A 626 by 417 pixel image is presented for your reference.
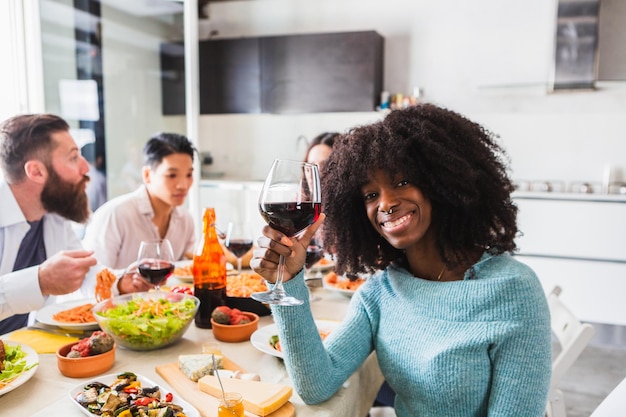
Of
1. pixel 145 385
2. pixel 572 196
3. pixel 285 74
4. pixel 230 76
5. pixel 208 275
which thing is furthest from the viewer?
pixel 230 76

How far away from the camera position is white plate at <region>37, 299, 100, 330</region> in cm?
136

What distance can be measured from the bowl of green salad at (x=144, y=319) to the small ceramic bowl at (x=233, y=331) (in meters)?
0.09

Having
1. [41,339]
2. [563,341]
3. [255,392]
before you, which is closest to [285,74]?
[563,341]

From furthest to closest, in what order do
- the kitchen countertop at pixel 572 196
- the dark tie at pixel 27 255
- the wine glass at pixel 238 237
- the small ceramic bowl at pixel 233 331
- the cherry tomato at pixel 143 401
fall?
the kitchen countertop at pixel 572 196 → the dark tie at pixel 27 255 → the wine glass at pixel 238 237 → the small ceramic bowl at pixel 233 331 → the cherry tomato at pixel 143 401

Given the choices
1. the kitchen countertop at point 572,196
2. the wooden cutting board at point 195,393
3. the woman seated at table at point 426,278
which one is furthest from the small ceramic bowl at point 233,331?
the kitchen countertop at point 572,196

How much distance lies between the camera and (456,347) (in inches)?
40.6

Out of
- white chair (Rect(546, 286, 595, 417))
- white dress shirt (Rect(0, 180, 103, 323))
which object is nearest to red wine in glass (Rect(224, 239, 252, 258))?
white dress shirt (Rect(0, 180, 103, 323))

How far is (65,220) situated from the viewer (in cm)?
203

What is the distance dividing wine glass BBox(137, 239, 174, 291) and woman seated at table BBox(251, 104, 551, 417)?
48 cm

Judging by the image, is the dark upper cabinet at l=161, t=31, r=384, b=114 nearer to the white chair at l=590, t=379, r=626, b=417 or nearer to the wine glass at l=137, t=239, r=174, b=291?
the wine glass at l=137, t=239, r=174, b=291

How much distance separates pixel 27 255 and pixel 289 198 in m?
1.36

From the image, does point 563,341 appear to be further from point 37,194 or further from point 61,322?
point 37,194

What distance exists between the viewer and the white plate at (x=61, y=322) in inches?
53.5

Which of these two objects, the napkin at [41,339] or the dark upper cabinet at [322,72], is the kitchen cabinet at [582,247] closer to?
the dark upper cabinet at [322,72]
